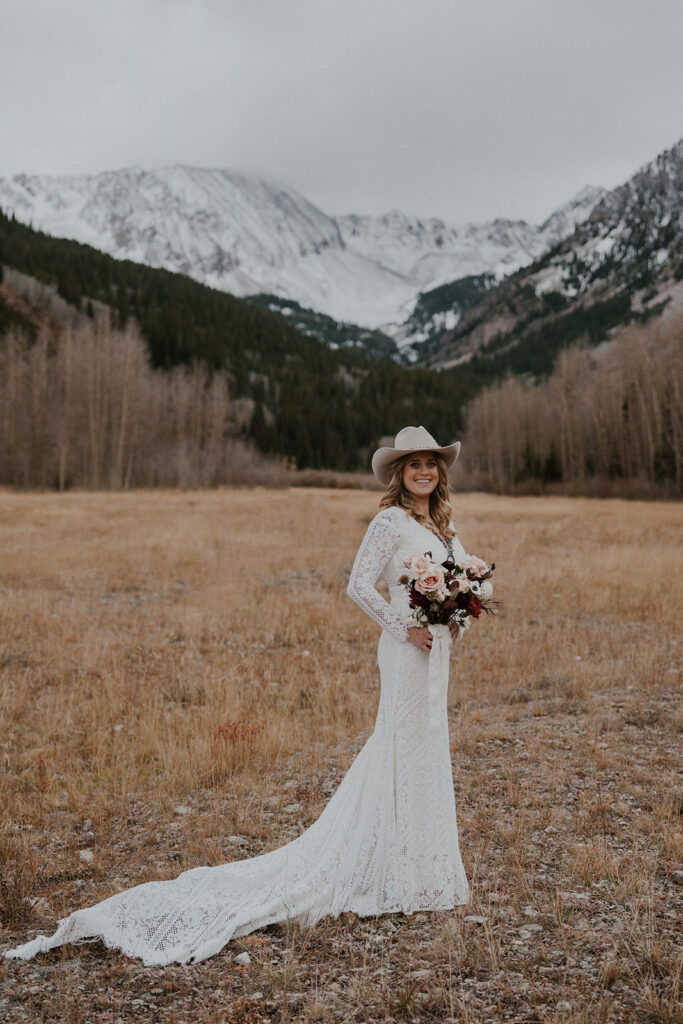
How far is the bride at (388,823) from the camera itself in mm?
4512

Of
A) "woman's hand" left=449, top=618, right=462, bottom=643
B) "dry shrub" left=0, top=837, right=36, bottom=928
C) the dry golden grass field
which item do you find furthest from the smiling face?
"dry shrub" left=0, top=837, right=36, bottom=928

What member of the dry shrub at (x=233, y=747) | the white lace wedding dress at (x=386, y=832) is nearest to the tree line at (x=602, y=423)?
the dry shrub at (x=233, y=747)

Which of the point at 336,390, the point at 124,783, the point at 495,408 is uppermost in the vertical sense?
the point at 336,390

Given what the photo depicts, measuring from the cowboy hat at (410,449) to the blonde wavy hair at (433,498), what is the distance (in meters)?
0.05

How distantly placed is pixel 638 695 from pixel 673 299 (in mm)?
201402

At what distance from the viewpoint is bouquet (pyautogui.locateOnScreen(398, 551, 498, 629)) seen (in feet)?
13.9

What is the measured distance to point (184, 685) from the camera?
10789 millimetres

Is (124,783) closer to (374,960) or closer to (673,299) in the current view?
(374,960)

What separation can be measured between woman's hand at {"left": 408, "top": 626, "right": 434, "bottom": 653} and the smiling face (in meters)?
0.91

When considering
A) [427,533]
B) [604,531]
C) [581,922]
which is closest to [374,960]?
[581,922]

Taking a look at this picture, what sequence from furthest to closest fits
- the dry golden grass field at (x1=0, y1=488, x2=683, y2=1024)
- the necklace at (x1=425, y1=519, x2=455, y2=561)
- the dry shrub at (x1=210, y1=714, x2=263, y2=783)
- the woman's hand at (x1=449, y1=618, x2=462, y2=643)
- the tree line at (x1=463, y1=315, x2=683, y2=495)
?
the tree line at (x1=463, y1=315, x2=683, y2=495), the dry shrub at (x1=210, y1=714, x2=263, y2=783), the necklace at (x1=425, y1=519, x2=455, y2=561), the woman's hand at (x1=449, y1=618, x2=462, y2=643), the dry golden grass field at (x1=0, y1=488, x2=683, y2=1024)

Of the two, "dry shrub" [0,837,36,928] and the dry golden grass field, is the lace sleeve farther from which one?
"dry shrub" [0,837,36,928]

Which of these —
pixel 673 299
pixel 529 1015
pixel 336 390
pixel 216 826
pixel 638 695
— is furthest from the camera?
pixel 673 299

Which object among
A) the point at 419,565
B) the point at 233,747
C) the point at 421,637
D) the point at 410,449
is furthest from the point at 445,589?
the point at 233,747
